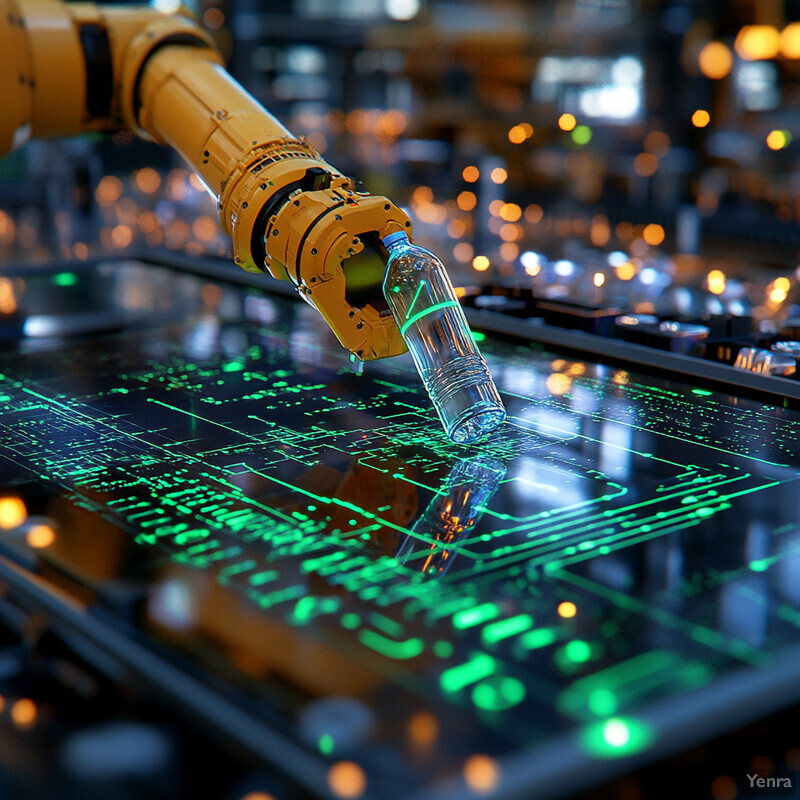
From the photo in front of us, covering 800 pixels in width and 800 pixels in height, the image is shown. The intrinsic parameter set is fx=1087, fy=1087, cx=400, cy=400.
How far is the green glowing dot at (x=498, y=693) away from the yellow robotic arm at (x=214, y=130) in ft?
2.14

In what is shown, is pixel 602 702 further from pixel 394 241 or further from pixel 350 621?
pixel 394 241

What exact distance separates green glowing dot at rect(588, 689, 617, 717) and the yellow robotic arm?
69 centimetres

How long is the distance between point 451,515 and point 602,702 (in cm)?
39

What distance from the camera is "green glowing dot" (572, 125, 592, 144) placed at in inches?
245

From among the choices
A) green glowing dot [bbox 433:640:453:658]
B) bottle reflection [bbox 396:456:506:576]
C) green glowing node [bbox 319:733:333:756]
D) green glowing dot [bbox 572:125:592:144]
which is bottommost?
bottle reflection [bbox 396:456:506:576]

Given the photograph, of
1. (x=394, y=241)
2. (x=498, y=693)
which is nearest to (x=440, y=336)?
(x=394, y=241)

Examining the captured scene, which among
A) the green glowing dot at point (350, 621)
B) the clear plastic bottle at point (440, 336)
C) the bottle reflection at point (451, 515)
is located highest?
the clear plastic bottle at point (440, 336)

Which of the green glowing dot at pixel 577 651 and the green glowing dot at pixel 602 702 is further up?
the green glowing dot at pixel 602 702

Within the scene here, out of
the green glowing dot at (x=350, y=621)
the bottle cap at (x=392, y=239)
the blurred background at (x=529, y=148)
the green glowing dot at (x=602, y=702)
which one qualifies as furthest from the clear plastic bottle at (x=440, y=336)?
the blurred background at (x=529, y=148)

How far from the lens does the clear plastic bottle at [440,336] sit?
→ 131cm

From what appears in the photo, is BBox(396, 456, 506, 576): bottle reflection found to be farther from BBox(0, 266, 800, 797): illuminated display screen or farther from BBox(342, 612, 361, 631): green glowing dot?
BBox(342, 612, 361, 631): green glowing dot

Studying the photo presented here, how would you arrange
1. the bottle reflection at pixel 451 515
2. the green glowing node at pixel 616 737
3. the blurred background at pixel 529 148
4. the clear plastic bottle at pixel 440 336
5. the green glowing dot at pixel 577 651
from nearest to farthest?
the green glowing node at pixel 616 737
the green glowing dot at pixel 577 651
the bottle reflection at pixel 451 515
the clear plastic bottle at pixel 440 336
the blurred background at pixel 529 148

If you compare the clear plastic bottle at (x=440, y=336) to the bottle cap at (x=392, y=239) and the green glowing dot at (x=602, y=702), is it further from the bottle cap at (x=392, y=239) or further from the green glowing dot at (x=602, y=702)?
the green glowing dot at (x=602, y=702)

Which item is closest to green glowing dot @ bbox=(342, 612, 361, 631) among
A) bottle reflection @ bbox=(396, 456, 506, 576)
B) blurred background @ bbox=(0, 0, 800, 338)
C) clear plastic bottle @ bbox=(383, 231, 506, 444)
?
bottle reflection @ bbox=(396, 456, 506, 576)
